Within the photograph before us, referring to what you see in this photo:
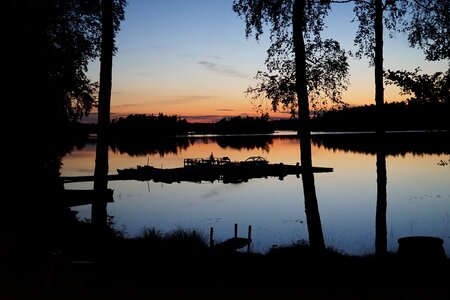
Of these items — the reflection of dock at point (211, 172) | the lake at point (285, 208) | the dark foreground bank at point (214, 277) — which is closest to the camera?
the dark foreground bank at point (214, 277)

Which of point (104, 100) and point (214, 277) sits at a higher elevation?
point (104, 100)

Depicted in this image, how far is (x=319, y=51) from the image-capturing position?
1488cm

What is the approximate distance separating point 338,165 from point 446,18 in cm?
8846

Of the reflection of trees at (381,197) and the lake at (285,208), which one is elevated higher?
the reflection of trees at (381,197)

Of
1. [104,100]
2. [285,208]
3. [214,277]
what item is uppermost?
[104,100]

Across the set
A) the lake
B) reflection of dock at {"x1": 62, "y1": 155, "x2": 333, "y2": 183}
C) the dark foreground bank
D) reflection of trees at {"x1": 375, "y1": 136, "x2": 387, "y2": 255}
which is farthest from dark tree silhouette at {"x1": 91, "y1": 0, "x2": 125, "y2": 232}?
reflection of dock at {"x1": 62, "y1": 155, "x2": 333, "y2": 183}

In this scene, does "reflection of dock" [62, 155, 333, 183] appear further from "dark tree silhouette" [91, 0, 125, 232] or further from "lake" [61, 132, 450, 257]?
"dark tree silhouette" [91, 0, 125, 232]

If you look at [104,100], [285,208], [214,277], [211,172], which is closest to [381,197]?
[214,277]

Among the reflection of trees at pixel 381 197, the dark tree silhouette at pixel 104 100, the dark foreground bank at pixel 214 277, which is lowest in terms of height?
the dark foreground bank at pixel 214 277

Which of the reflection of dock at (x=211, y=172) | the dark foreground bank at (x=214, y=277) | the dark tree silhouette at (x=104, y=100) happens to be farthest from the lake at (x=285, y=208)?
the dark tree silhouette at (x=104, y=100)

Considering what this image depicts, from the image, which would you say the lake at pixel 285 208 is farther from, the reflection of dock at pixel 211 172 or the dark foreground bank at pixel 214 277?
the dark foreground bank at pixel 214 277

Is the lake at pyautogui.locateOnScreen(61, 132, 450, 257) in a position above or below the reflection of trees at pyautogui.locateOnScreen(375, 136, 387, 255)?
below

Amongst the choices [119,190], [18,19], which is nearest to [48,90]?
[18,19]

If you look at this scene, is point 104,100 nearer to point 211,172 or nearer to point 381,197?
point 381,197
